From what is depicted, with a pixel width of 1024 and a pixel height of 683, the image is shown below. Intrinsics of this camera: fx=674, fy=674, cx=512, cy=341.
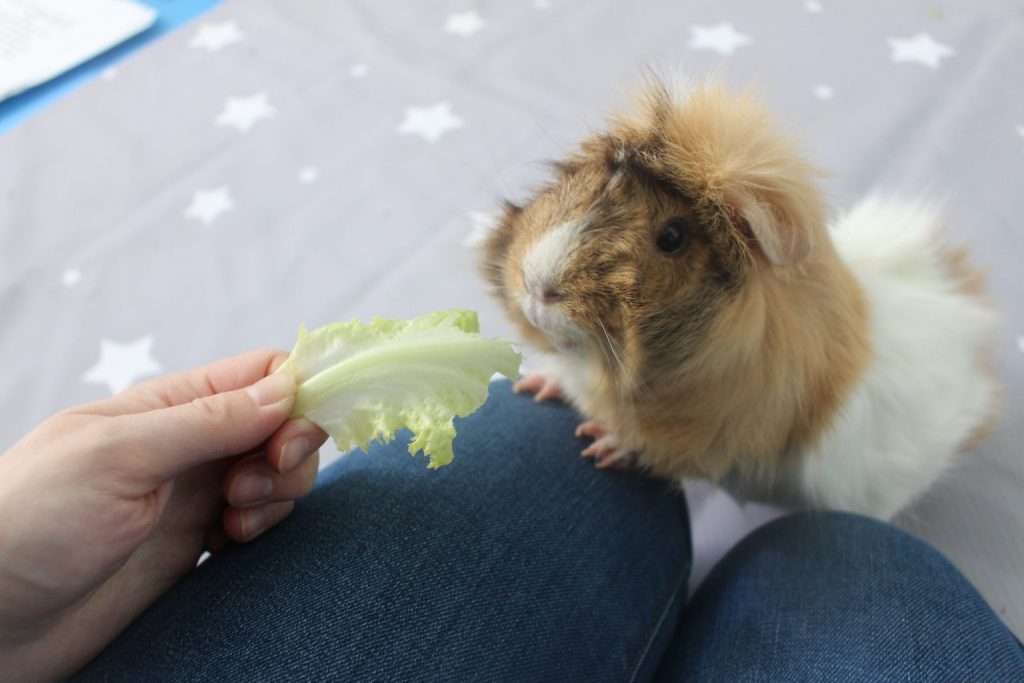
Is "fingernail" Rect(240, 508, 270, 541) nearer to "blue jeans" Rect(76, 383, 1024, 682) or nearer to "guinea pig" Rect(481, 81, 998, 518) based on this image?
"blue jeans" Rect(76, 383, 1024, 682)

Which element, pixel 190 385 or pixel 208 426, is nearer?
pixel 208 426

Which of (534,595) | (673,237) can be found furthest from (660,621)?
(673,237)

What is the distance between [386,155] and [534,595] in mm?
1199

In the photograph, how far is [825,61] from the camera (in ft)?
5.56

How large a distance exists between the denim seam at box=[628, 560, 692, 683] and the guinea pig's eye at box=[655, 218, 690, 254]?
48 cm

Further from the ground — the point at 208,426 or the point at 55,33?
the point at 208,426

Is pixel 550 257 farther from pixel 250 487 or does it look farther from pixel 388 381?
pixel 250 487

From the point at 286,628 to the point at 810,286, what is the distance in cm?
69

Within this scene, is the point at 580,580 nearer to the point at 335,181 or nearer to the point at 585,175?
the point at 585,175

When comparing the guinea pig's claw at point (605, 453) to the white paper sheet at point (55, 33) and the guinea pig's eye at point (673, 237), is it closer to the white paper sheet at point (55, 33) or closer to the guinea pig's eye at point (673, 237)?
the guinea pig's eye at point (673, 237)

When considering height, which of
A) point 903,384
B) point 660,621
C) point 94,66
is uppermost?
point 903,384

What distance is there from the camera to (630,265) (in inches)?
27.2

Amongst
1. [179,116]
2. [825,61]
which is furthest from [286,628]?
[825,61]

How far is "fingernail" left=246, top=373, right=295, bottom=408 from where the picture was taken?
70cm
